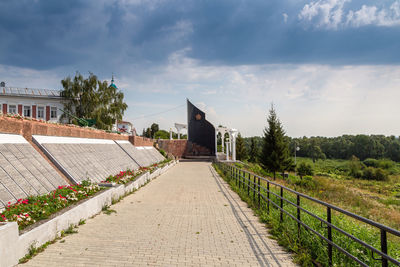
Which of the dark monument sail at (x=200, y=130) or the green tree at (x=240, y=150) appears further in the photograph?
the green tree at (x=240, y=150)

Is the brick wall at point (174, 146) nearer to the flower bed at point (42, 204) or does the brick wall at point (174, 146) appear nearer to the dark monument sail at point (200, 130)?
the dark monument sail at point (200, 130)

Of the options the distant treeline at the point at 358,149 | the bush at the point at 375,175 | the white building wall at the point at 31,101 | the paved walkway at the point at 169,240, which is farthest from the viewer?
the distant treeline at the point at 358,149

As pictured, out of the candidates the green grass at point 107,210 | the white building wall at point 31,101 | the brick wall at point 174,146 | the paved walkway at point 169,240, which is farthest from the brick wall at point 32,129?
the brick wall at point 174,146

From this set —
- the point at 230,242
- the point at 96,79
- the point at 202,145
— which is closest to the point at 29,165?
the point at 230,242

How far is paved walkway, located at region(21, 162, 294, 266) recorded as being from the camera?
3.68 m

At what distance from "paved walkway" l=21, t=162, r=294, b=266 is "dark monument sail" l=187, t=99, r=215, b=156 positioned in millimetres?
31359

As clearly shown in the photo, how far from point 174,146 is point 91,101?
13683mm

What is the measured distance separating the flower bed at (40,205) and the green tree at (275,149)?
792 inches

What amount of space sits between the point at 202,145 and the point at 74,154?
30.6m

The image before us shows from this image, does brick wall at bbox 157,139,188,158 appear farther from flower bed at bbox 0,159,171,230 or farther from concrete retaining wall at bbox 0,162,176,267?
flower bed at bbox 0,159,171,230

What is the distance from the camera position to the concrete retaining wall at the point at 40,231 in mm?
3181

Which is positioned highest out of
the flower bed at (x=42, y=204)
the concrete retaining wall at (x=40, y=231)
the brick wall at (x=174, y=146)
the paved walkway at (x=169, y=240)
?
the brick wall at (x=174, y=146)

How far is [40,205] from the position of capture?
461 centimetres

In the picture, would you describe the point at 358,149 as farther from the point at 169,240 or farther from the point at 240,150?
the point at 169,240
